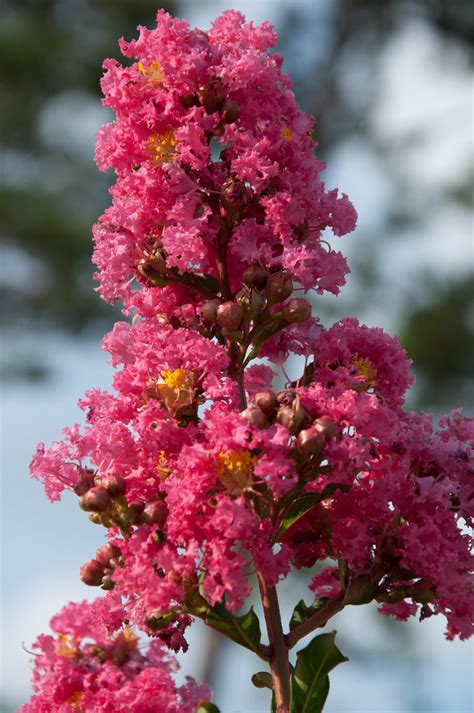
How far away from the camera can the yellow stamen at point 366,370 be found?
2062mm

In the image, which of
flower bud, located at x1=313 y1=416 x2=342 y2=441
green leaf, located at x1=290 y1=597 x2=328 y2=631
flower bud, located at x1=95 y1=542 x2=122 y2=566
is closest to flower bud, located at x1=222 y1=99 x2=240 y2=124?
flower bud, located at x1=313 y1=416 x2=342 y2=441

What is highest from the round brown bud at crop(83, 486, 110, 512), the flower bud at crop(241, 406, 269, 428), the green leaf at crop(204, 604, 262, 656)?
the flower bud at crop(241, 406, 269, 428)

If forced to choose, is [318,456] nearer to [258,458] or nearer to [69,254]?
[258,458]

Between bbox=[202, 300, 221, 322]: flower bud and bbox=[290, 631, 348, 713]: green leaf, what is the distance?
63 cm

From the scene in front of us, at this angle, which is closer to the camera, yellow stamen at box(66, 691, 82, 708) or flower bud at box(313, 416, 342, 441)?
yellow stamen at box(66, 691, 82, 708)

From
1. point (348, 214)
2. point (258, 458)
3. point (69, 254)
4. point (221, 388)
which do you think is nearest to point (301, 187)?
point (348, 214)

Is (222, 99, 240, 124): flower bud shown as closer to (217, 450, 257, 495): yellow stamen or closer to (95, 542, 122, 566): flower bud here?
(217, 450, 257, 495): yellow stamen

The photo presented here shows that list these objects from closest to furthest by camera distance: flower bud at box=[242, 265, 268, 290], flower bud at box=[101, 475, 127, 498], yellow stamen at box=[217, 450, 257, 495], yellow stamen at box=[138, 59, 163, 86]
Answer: yellow stamen at box=[217, 450, 257, 495]
flower bud at box=[101, 475, 127, 498]
flower bud at box=[242, 265, 268, 290]
yellow stamen at box=[138, 59, 163, 86]

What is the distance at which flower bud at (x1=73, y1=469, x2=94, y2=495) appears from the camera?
201 cm

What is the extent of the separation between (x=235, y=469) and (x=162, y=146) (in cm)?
69

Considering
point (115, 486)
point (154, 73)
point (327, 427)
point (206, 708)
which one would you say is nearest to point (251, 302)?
point (327, 427)

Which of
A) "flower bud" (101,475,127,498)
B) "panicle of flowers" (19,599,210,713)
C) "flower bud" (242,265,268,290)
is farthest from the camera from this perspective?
"flower bud" (242,265,268,290)

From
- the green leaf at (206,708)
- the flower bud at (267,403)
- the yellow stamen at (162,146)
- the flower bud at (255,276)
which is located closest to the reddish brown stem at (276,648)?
the green leaf at (206,708)

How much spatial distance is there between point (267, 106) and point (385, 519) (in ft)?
2.80
